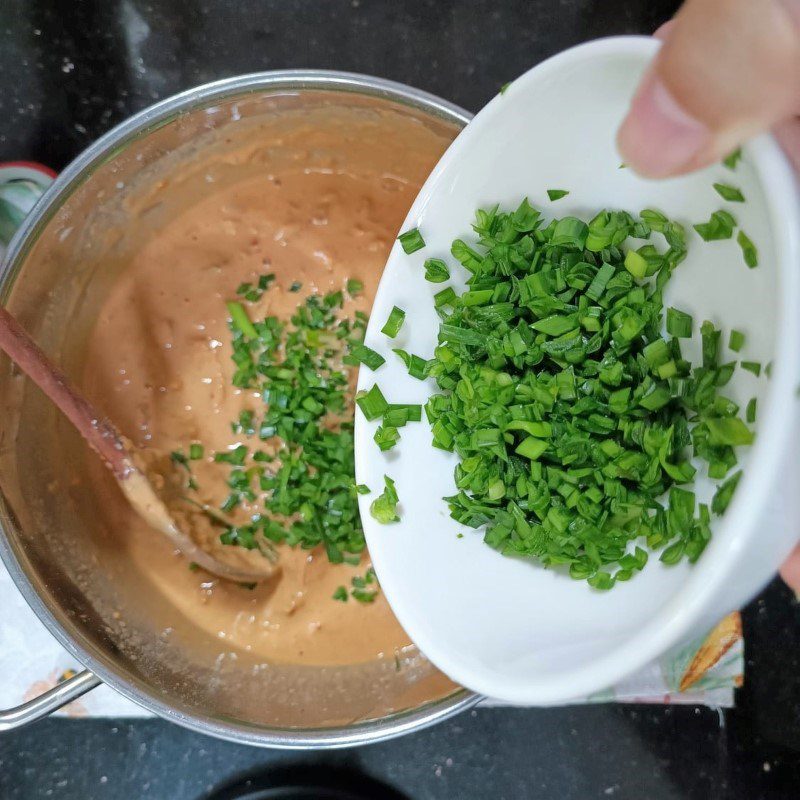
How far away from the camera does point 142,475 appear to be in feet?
3.50

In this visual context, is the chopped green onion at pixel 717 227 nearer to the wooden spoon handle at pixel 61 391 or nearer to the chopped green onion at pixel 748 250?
the chopped green onion at pixel 748 250

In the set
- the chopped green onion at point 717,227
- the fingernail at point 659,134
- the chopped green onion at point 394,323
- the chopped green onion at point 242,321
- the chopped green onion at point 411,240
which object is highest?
the fingernail at point 659,134

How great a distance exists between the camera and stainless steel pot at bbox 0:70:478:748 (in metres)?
0.97

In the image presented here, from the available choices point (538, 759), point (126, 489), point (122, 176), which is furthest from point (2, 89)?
point (538, 759)

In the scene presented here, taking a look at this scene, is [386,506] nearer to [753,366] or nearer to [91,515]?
[753,366]

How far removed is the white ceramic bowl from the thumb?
2.4 inches

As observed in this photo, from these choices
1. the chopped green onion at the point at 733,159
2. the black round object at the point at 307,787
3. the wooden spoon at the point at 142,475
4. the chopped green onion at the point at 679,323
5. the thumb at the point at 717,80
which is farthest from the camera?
the black round object at the point at 307,787

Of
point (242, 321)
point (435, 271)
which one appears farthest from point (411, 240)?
point (242, 321)

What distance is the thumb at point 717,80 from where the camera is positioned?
1.51 ft

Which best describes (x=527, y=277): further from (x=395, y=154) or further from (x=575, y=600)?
(x=395, y=154)

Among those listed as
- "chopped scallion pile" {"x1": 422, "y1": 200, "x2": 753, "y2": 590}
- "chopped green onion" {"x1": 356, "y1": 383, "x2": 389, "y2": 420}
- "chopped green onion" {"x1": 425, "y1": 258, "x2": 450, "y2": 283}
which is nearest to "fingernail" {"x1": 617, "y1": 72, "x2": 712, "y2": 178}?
"chopped scallion pile" {"x1": 422, "y1": 200, "x2": 753, "y2": 590}

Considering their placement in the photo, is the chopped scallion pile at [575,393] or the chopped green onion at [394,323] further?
the chopped green onion at [394,323]

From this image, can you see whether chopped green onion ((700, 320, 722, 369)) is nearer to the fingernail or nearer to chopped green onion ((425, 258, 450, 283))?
the fingernail

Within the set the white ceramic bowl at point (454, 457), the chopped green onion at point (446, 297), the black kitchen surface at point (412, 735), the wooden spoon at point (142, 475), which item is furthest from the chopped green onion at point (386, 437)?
the black kitchen surface at point (412, 735)
